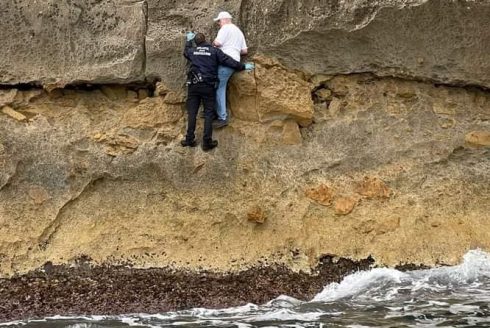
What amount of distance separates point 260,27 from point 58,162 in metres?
2.94

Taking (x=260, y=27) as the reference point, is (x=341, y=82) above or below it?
below

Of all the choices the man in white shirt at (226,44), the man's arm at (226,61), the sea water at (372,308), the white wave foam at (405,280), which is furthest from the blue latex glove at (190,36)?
the white wave foam at (405,280)

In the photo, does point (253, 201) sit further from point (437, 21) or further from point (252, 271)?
point (437, 21)

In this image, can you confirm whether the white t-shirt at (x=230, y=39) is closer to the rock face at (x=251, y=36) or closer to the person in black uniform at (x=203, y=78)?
the person in black uniform at (x=203, y=78)

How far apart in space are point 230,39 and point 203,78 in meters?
0.59

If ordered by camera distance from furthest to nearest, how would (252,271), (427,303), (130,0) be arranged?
(130,0), (252,271), (427,303)

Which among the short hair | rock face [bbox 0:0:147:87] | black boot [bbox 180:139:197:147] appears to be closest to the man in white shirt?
the short hair

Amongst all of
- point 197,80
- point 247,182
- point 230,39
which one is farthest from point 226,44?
point 247,182

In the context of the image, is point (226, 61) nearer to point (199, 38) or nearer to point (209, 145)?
point (199, 38)

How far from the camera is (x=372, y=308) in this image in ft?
25.1

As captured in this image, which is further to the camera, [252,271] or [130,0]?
[130,0]

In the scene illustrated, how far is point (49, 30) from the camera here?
892 centimetres

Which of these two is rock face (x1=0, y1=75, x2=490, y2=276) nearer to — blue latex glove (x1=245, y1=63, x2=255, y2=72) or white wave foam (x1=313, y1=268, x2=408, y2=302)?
white wave foam (x1=313, y1=268, x2=408, y2=302)

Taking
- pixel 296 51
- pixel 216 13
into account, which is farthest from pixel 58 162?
pixel 296 51
